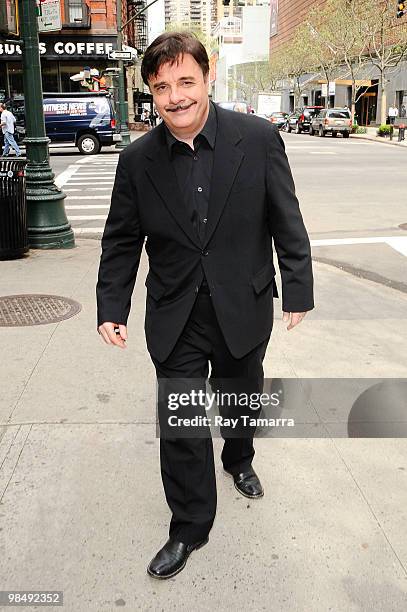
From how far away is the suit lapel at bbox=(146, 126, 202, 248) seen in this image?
8.38ft

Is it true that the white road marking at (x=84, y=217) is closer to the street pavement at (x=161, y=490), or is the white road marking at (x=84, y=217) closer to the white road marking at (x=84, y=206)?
the white road marking at (x=84, y=206)

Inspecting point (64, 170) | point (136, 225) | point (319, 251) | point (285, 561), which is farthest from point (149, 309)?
point (64, 170)

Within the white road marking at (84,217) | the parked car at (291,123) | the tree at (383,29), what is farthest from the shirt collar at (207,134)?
the parked car at (291,123)

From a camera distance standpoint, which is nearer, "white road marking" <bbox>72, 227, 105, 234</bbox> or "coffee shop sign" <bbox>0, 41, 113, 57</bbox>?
"white road marking" <bbox>72, 227, 105, 234</bbox>

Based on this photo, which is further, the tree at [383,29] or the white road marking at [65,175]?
the tree at [383,29]

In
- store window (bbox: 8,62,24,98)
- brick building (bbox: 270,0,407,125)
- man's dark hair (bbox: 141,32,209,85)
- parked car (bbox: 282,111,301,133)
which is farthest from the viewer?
brick building (bbox: 270,0,407,125)

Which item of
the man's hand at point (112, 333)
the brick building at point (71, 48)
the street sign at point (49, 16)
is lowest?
the man's hand at point (112, 333)

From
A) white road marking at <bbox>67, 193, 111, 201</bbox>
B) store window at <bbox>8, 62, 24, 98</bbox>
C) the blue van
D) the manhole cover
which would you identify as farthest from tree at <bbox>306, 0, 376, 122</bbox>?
the manhole cover

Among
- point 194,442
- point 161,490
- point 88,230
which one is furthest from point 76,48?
point 194,442

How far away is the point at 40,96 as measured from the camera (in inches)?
338

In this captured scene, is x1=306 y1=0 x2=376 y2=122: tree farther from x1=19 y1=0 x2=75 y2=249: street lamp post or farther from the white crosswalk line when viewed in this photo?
x1=19 y1=0 x2=75 y2=249: street lamp post

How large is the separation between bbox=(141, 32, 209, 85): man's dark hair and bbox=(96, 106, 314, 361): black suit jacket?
0.87 ft

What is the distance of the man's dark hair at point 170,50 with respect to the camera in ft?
7.89

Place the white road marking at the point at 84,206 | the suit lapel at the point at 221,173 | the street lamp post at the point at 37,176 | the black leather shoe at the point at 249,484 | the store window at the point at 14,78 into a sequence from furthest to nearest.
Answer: the store window at the point at 14,78
the white road marking at the point at 84,206
the street lamp post at the point at 37,176
the black leather shoe at the point at 249,484
the suit lapel at the point at 221,173
